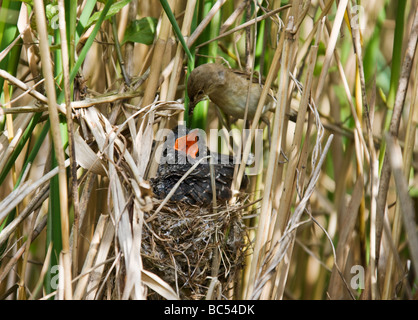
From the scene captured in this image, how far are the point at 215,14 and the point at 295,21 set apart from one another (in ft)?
1.38

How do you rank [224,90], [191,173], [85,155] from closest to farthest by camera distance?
[85,155], [191,173], [224,90]

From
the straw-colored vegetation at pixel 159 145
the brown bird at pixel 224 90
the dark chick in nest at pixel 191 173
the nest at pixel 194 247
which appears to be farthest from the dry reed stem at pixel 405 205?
the brown bird at pixel 224 90

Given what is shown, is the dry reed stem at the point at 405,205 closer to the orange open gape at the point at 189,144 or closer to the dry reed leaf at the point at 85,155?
the dry reed leaf at the point at 85,155

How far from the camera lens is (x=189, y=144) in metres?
2.10

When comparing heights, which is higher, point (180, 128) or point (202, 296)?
point (180, 128)

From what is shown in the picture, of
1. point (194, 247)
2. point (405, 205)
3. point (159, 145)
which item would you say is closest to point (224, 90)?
point (159, 145)

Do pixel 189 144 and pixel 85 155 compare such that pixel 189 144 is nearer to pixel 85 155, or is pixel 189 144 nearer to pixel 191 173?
pixel 191 173

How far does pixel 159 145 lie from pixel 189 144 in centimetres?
38

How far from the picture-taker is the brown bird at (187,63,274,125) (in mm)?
1893

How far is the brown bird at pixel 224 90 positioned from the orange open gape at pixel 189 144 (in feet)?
0.54

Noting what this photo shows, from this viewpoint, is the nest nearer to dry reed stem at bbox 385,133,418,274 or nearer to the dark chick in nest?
the dark chick in nest
